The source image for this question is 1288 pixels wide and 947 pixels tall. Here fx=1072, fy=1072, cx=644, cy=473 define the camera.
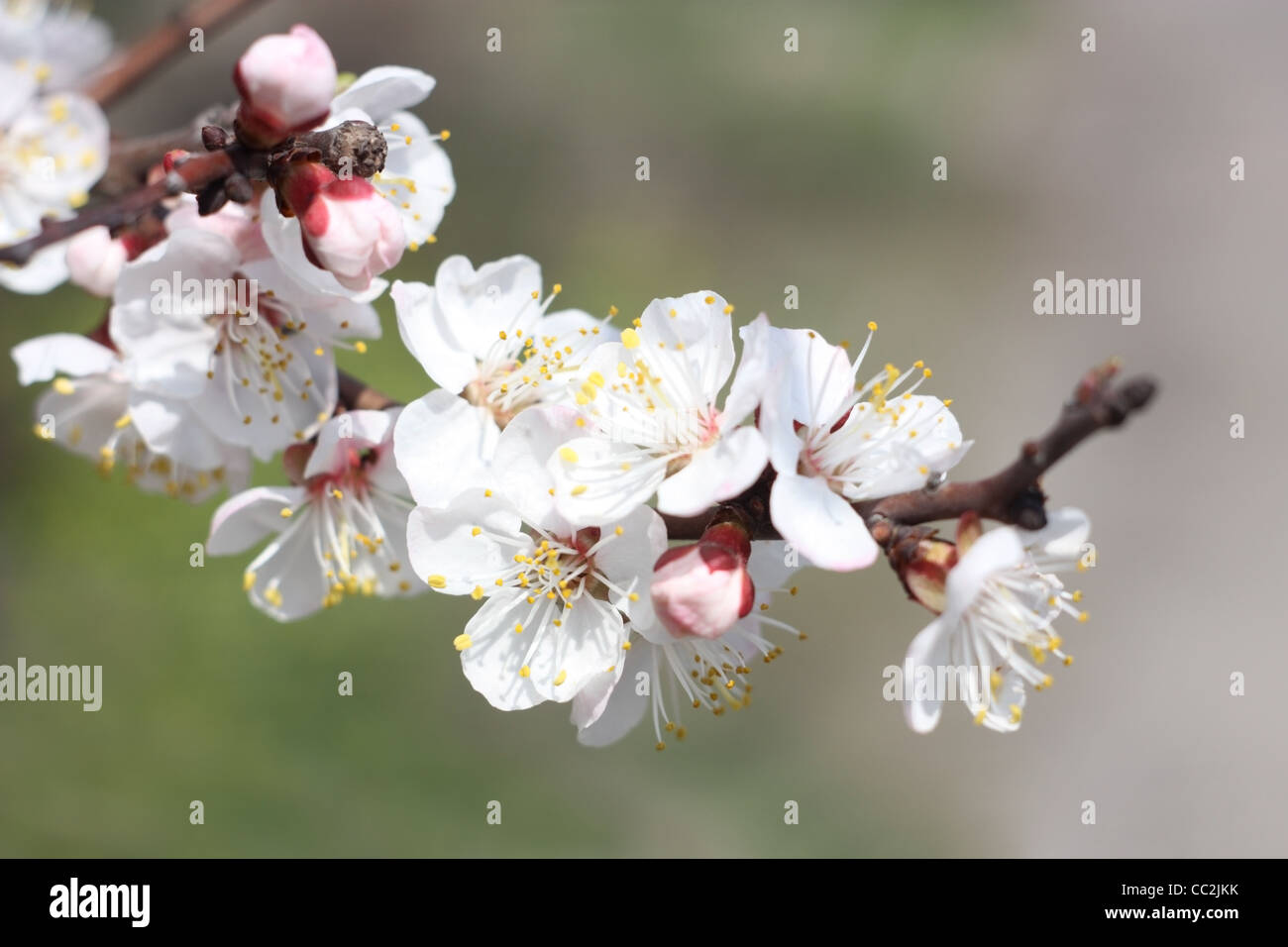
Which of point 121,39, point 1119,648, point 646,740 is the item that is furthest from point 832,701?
point 121,39

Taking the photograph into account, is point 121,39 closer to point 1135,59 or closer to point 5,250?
point 5,250

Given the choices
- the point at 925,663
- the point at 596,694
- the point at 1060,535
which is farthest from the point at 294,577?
the point at 1060,535

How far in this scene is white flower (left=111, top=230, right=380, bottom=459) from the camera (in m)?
1.44

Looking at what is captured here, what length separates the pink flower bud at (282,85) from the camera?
1.20 meters

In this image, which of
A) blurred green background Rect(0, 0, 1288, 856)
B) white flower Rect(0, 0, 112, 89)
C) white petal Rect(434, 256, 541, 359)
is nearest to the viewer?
white petal Rect(434, 256, 541, 359)

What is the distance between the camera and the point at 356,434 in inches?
56.7

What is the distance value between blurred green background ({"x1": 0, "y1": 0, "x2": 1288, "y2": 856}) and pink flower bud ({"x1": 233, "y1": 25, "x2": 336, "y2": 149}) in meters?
2.27

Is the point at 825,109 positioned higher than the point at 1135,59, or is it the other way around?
the point at 1135,59

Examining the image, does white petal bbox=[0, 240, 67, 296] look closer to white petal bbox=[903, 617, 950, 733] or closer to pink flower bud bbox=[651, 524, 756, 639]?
pink flower bud bbox=[651, 524, 756, 639]

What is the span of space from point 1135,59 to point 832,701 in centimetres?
362

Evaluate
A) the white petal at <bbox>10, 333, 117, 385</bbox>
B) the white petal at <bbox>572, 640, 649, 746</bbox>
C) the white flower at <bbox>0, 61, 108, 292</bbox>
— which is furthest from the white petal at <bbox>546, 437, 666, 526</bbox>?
the white flower at <bbox>0, 61, 108, 292</bbox>

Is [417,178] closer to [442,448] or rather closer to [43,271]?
[442,448]

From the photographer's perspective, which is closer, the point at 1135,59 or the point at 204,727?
the point at 204,727

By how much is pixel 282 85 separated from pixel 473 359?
1.42 feet
